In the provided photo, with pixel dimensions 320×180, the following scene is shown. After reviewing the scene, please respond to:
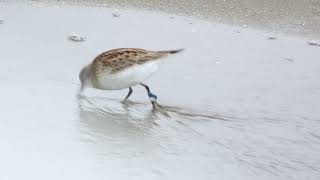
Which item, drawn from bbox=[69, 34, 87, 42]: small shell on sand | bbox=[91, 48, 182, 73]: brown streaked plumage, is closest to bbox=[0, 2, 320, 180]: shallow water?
bbox=[69, 34, 87, 42]: small shell on sand

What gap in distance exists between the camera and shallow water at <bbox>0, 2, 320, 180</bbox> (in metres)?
3.69

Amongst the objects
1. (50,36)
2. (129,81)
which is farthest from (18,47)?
(129,81)

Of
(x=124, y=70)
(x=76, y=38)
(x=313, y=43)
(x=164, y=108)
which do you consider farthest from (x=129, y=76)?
(x=313, y=43)

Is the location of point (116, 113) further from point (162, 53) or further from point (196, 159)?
point (196, 159)

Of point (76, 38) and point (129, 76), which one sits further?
point (76, 38)

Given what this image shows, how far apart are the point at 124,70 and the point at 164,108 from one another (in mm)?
345

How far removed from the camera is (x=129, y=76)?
4.67 m

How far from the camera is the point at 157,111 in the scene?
15.1 feet

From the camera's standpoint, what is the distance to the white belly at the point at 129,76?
15.3ft

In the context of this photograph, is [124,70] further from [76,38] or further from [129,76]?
[76,38]

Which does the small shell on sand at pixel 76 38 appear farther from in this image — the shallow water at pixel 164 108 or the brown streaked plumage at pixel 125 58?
the brown streaked plumage at pixel 125 58

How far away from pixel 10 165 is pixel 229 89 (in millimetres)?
2064

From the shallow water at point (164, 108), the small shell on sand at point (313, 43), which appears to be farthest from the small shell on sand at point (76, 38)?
the small shell on sand at point (313, 43)

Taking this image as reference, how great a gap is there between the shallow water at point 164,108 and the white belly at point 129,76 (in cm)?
13
